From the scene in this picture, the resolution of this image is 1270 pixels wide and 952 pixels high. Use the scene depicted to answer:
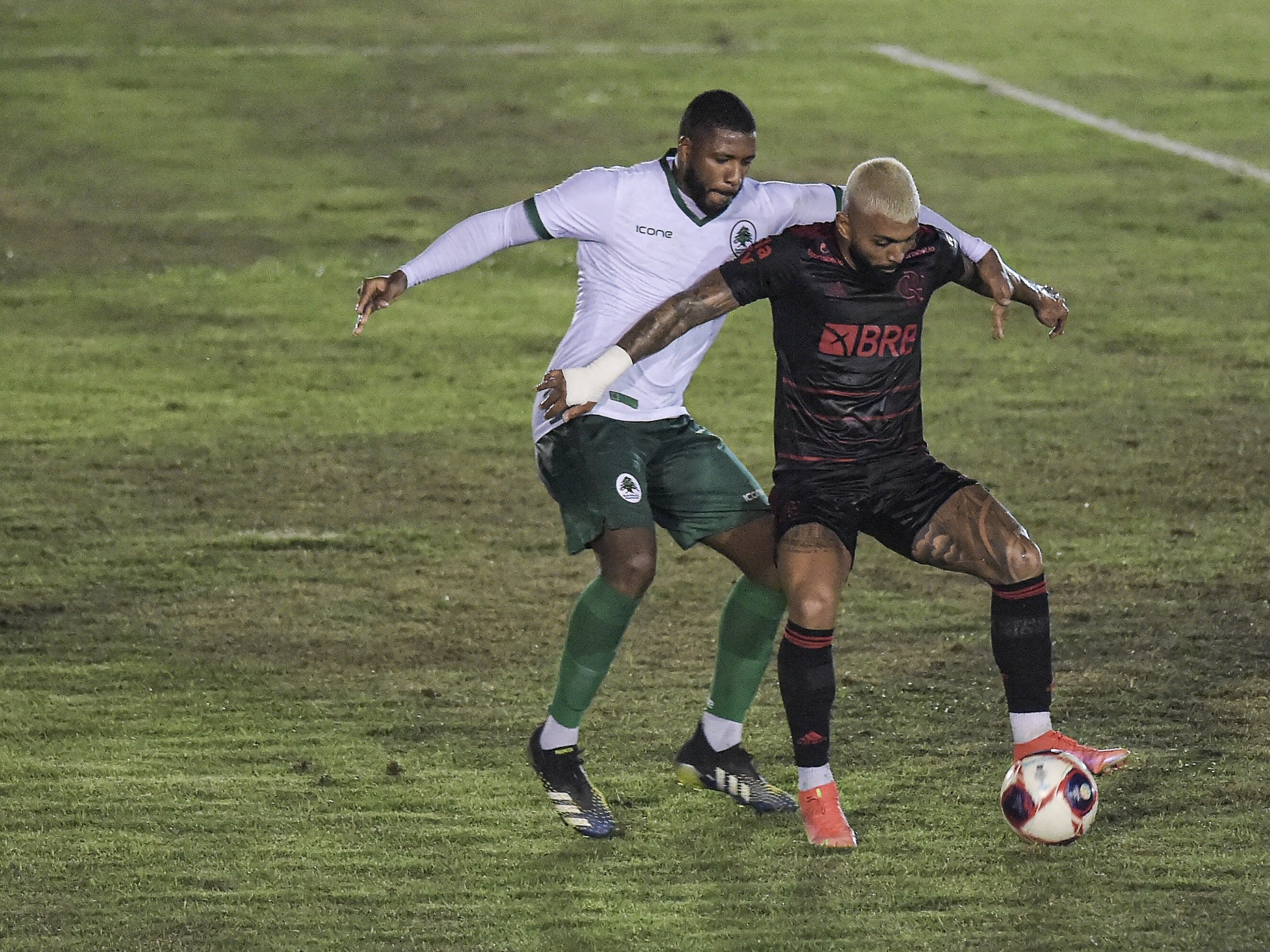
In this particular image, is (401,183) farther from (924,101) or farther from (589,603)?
(589,603)

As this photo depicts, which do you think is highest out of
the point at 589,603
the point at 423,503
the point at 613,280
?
the point at 613,280

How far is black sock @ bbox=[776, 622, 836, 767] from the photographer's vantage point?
5.86 m

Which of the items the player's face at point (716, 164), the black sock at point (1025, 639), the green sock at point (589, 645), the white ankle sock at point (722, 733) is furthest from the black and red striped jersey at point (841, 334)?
the white ankle sock at point (722, 733)

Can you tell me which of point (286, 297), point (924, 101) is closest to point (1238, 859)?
point (286, 297)

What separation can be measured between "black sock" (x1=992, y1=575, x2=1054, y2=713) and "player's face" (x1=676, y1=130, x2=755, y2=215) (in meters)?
1.50

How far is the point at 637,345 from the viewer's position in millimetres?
6098

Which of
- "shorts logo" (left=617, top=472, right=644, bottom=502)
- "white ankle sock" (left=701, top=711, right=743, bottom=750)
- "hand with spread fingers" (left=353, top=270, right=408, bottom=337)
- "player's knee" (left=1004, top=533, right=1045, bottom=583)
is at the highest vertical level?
"hand with spread fingers" (left=353, top=270, right=408, bottom=337)

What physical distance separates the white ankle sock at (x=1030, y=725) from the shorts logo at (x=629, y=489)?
4.34 ft

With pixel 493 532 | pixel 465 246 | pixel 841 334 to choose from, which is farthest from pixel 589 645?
pixel 493 532

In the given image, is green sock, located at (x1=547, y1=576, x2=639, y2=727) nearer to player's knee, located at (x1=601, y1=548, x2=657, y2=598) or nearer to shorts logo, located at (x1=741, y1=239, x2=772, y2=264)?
player's knee, located at (x1=601, y1=548, x2=657, y2=598)

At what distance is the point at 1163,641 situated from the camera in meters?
7.89

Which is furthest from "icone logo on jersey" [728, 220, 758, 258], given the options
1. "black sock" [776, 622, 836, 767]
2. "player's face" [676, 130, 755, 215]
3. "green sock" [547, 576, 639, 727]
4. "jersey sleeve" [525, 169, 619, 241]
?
"black sock" [776, 622, 836, 767]

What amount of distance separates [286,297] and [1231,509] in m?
7.17

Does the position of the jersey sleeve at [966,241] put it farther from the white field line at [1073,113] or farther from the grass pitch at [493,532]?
the white field line at [1073,113]
